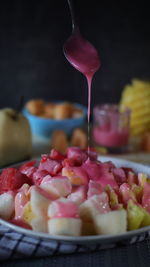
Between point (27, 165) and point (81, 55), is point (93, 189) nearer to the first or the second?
point (27, 165)

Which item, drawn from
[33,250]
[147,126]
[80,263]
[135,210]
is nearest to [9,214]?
[33,250]

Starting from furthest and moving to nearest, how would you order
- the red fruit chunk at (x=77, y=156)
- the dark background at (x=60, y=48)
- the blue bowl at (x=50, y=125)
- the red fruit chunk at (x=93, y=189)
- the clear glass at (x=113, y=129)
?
the dark background at (x=60, y=48)
the blue bowl at (x=50, y=125)
the clear glass at (x=113, y=129)
the red fruit chunk at (x=77, y=156)
the red fruit chunk at (x=93, y=189)

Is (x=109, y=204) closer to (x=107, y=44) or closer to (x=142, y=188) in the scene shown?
(x=142, y=188)

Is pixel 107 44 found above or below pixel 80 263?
above

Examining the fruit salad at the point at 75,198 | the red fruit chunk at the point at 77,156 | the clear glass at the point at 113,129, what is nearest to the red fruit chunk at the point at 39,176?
the fruit salad at the point at 75,198

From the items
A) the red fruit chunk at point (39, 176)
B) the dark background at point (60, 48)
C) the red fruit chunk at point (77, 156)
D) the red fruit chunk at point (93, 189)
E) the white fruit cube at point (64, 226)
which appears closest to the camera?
the white fruit cube at point (64, 226)

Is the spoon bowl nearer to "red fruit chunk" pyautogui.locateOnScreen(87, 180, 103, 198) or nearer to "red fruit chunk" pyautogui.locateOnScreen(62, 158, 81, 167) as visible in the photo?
"red fruit chunk" pyautogui.locateOnScreen(62, 158, 81, 167)

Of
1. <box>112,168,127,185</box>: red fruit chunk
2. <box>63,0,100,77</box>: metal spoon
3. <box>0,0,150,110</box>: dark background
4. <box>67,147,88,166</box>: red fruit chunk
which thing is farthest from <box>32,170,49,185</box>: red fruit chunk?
<box>0,0,150,110</box>: dark background

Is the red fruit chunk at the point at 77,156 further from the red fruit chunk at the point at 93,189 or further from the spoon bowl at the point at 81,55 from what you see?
the spoon bowl at the point at 81,55
